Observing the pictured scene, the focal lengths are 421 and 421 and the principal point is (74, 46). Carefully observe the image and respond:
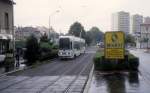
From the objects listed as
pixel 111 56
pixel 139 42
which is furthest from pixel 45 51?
pixel 139 42

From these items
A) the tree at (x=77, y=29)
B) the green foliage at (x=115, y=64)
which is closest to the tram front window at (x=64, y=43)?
the green foliage at (x=115, y=64)

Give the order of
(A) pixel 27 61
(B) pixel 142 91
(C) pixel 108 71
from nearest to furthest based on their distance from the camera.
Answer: (B) pixel 142 91
(C) pixel 108 71
(A) pixel 27 61

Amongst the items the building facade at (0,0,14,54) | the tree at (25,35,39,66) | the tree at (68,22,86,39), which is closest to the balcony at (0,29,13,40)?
the building facade at (0,0,14,54)

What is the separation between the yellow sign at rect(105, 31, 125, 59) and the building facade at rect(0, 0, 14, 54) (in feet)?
61.0

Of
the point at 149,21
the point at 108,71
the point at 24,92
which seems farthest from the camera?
the point at 149,21

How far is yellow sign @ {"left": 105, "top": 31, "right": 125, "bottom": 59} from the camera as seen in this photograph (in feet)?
100

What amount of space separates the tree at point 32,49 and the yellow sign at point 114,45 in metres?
15.4

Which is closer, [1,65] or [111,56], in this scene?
[111,56]

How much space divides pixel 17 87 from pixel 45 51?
1269 inches

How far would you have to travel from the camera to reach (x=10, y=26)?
52.0 meters

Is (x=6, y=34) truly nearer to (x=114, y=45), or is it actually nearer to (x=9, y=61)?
(x=9, y=61)

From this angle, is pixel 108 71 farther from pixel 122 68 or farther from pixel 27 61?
pixel 27 61

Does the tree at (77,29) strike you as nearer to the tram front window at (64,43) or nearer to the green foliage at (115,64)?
the tram front window at (64,43)

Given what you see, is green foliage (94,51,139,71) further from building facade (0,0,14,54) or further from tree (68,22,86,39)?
tree (68,22,86,39)
